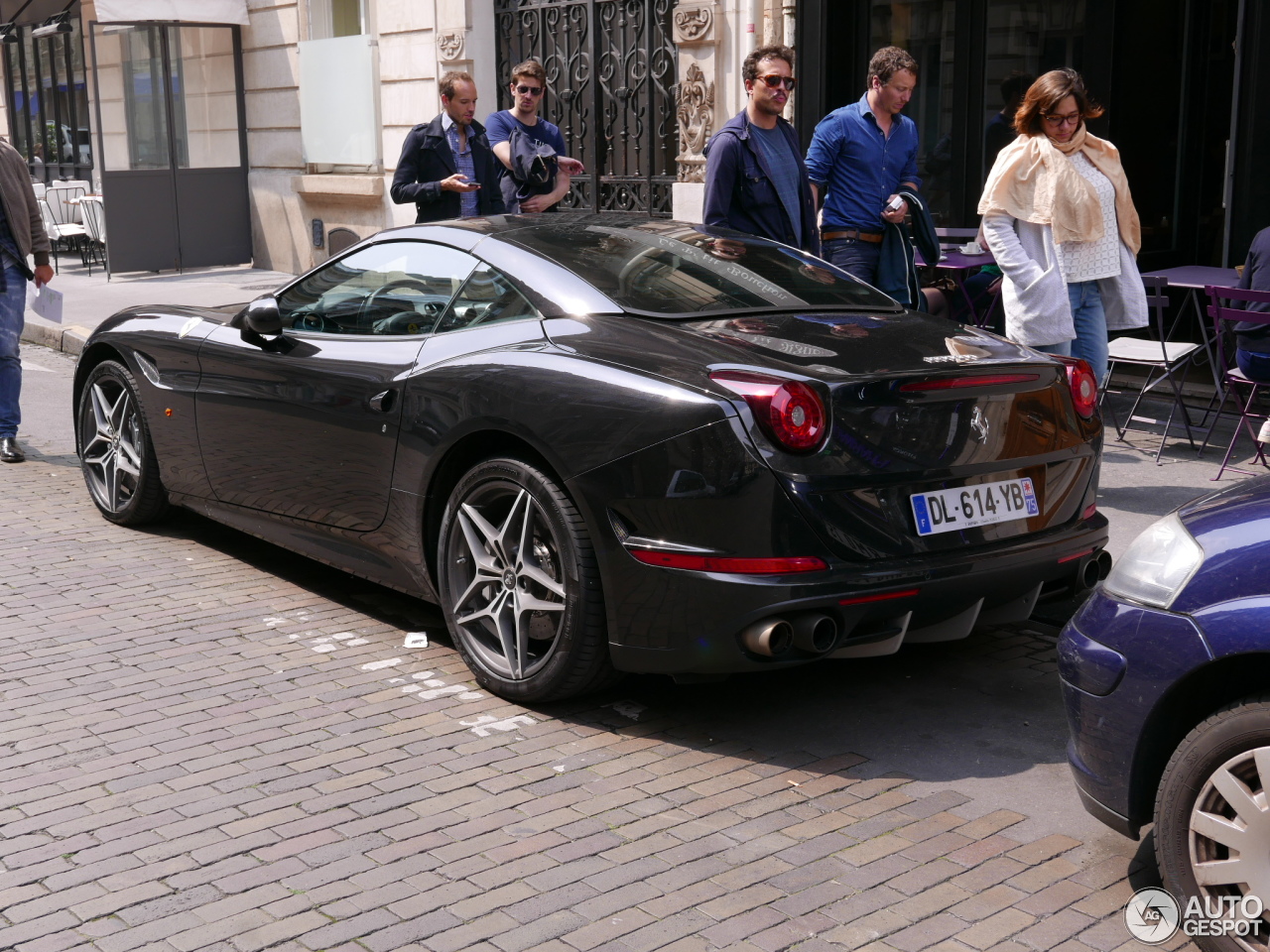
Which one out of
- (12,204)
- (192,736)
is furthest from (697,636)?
(12,204)

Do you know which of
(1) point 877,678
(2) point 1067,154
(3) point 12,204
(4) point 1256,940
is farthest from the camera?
(3) point 12,204

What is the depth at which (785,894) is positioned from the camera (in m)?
3.28

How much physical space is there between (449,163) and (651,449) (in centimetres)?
503

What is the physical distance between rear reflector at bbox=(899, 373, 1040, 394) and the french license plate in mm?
287

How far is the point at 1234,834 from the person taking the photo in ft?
9.27

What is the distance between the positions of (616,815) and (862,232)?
4252mm

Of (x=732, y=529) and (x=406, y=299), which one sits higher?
(x=406, y=299)

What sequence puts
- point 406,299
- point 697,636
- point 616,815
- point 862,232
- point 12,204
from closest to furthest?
point 616,815
point 697,636
point 406,299
point 862,232
point 12,204

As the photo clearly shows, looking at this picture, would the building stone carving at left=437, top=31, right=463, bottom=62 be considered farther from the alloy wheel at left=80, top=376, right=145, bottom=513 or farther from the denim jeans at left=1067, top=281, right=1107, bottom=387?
the denim jeans at left=1067, top=281, right=1107, bottom=387

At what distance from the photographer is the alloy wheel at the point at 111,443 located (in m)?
6.57

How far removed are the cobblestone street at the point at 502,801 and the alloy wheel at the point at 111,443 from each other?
1223 millimetres

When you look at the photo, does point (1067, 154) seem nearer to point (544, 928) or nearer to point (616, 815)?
point (616, 815)

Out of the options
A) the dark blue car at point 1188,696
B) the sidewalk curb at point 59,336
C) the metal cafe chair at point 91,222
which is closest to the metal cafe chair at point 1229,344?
the dark blue car at point 1188,696

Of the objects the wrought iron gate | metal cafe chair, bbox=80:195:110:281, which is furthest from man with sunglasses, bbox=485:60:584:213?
metal cafe chair, bbox=80:195:110:281
